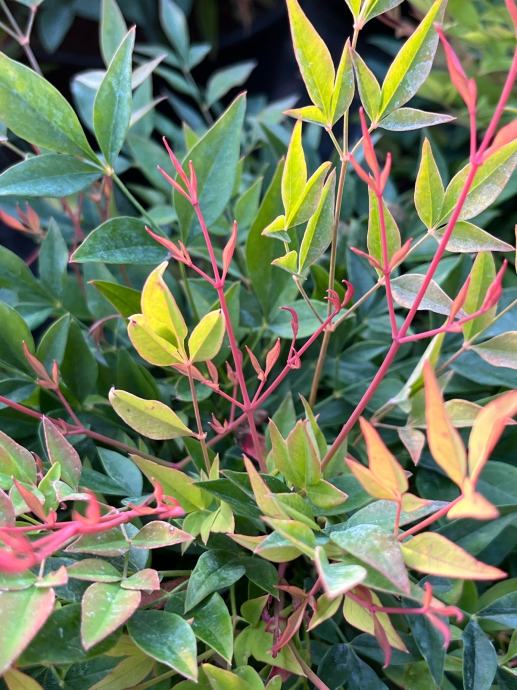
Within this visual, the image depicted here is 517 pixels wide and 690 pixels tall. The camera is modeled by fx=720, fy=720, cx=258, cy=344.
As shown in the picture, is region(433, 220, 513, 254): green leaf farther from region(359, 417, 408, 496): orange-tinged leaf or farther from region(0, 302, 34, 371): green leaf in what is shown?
region(0, 302, 34, 371): green leaf

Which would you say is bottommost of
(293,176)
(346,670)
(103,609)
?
(346,670)

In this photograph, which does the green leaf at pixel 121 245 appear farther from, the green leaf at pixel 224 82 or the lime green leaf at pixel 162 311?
the green leaf at pixel 224 82

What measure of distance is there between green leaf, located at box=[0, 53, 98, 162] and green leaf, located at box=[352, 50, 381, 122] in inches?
5.9

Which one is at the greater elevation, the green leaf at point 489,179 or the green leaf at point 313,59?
the green leaf at point 313,59

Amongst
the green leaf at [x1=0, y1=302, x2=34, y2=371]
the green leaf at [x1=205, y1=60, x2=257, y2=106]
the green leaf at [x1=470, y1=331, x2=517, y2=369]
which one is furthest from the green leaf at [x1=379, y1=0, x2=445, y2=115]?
the green leaf at [x1=205, y1=60, x2=257, y2=106]

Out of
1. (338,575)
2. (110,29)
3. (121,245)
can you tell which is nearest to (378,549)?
(338,575)

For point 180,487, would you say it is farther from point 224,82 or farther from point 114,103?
point 224,82

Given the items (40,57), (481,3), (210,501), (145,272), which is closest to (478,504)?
(210,501)

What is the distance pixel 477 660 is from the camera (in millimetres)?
331

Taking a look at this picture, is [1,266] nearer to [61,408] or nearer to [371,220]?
[61,408]

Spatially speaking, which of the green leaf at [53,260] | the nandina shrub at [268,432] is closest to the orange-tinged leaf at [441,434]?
the nandina shrub at [268,432]

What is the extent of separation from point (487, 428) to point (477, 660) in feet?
0.56

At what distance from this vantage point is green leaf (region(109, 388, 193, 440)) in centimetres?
30

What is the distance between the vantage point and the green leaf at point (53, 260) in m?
0.47
